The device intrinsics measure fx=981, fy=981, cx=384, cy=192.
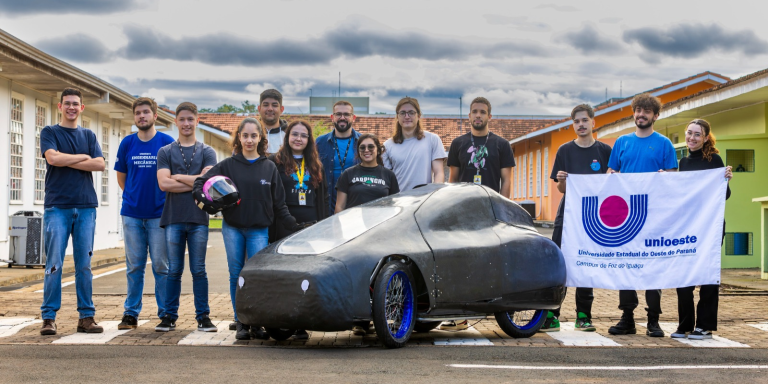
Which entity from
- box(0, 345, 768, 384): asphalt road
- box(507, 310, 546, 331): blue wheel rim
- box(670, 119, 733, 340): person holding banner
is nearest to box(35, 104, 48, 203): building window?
box(0, 345, 768, 384): asphalt road

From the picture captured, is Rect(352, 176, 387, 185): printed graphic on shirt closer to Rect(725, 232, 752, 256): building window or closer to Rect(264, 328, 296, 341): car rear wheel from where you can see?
Rect(264, 328, 296, 341): car rear wheel

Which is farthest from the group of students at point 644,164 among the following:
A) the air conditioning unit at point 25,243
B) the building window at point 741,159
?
the air conditioning unit at point 25,243

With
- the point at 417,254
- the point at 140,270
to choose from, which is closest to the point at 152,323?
the point at 140,270

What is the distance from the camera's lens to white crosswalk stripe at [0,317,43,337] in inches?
364

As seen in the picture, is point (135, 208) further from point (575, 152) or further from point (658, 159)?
point (658, 159)

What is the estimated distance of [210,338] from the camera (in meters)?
8.92

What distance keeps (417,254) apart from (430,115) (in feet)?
205

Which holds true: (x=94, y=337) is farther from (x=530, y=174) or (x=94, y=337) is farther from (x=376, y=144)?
(x=530, y=174)

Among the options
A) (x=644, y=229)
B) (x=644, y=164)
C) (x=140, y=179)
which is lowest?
(x=644, y=229)

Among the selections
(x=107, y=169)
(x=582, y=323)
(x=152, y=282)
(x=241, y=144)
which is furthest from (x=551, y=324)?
(x=107, y=169)

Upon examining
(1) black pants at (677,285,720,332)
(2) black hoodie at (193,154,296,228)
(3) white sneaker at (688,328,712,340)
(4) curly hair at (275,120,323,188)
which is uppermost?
(4) curly hair at (275,120,323,188)

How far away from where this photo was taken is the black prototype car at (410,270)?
777cm

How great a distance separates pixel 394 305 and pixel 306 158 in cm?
224

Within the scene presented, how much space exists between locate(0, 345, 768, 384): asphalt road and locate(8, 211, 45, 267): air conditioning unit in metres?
11.6
